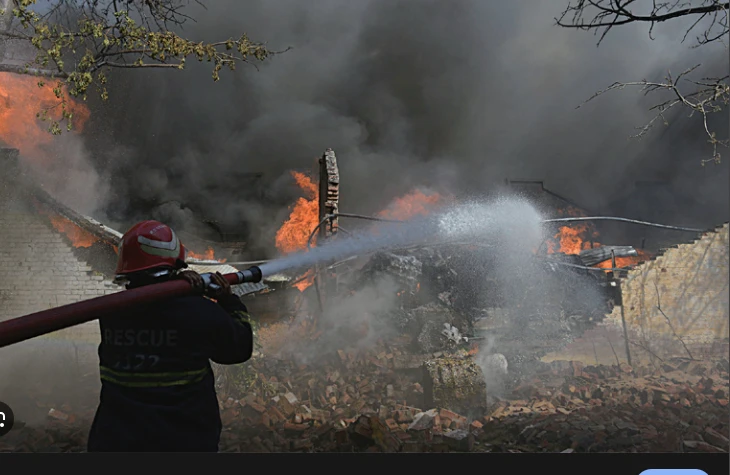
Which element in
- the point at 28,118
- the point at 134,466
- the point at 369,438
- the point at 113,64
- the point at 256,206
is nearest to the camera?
the point at 134,466

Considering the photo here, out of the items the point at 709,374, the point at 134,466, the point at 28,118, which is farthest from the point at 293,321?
the point at 709,374

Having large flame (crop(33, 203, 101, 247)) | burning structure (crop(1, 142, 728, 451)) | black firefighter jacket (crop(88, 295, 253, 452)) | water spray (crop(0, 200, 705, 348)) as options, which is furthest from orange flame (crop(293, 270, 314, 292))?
black firefighter jacket (crop(88, 295, 253, 452))

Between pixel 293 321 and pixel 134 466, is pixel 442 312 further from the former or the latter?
pixel 134 466

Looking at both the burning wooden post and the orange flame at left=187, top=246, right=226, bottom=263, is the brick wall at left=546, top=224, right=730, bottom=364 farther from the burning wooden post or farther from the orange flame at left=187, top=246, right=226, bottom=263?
the orange flame at left=187, top=246, right=226, bottom=263

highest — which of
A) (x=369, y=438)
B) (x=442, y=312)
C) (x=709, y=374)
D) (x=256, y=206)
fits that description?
(x=256, y=206)

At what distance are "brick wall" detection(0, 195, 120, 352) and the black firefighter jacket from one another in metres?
4.43

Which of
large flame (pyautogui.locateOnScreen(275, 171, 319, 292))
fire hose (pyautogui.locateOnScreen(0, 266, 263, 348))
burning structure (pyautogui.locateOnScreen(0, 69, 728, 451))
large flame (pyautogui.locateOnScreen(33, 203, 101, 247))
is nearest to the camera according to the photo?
fire hose (pyautogui.locateOnScreen(0, 266, 263, 348))

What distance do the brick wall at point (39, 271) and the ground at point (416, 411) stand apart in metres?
1.15

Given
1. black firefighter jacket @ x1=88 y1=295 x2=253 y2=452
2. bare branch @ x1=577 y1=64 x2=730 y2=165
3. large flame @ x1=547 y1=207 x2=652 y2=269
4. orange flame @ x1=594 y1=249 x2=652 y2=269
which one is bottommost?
black firefighter jacket @ x1=88 y1=295 x2=253 y2=452

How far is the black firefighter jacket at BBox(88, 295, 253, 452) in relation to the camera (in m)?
2.80

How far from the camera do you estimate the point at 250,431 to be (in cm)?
585

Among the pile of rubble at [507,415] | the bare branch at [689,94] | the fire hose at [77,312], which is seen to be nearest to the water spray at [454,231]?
the bare branch at [689,94]

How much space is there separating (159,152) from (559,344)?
273 inches

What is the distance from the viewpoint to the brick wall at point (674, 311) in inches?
287
